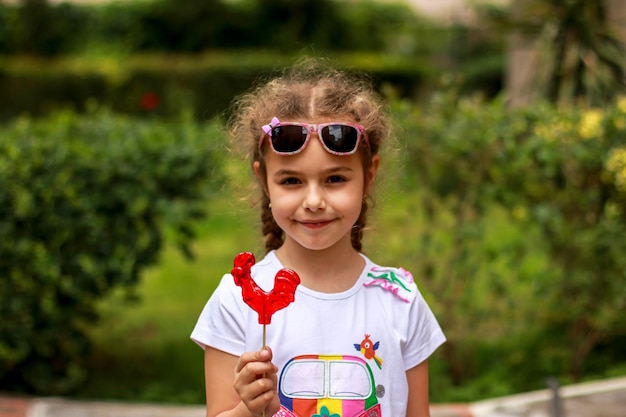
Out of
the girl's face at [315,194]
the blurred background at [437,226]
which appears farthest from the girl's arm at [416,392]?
the blurred background at [437,226]

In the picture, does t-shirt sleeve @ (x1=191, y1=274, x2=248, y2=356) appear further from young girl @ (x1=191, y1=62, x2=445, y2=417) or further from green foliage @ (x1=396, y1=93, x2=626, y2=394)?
green foliage @ (x1=396, y1=93, x2=626, y2=394)

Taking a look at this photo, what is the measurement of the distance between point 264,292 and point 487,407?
8.67ft

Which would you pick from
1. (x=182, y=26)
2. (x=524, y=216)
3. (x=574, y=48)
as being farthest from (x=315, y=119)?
(x=182, y=26)

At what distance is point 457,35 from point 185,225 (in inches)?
614

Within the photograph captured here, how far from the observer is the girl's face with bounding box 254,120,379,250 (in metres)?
1.79

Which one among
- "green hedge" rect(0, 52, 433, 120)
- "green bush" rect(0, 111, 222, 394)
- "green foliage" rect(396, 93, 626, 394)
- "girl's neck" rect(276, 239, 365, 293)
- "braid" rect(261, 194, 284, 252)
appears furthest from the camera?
"green hedge" rect(0, 52, 433, 120)

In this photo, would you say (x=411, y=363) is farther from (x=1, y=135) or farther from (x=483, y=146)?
(x=1, y=135)

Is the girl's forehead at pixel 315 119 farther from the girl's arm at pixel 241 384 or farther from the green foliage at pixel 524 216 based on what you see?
the green foliage at pixel 524 216

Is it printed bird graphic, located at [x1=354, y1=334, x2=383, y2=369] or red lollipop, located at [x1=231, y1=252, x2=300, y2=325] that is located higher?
red lollipop, located at [x1=231, y1=252, x2=300, y2=325]

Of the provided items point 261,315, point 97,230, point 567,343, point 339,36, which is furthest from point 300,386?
point 339,36

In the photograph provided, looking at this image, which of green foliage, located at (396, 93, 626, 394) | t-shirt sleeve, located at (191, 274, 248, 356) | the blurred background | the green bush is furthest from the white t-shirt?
green foliage, located at (396, 93, 626, 394)

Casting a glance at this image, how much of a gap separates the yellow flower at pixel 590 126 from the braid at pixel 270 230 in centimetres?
266

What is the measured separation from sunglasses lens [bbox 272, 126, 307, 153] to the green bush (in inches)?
97.5

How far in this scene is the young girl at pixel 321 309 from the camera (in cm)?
178
